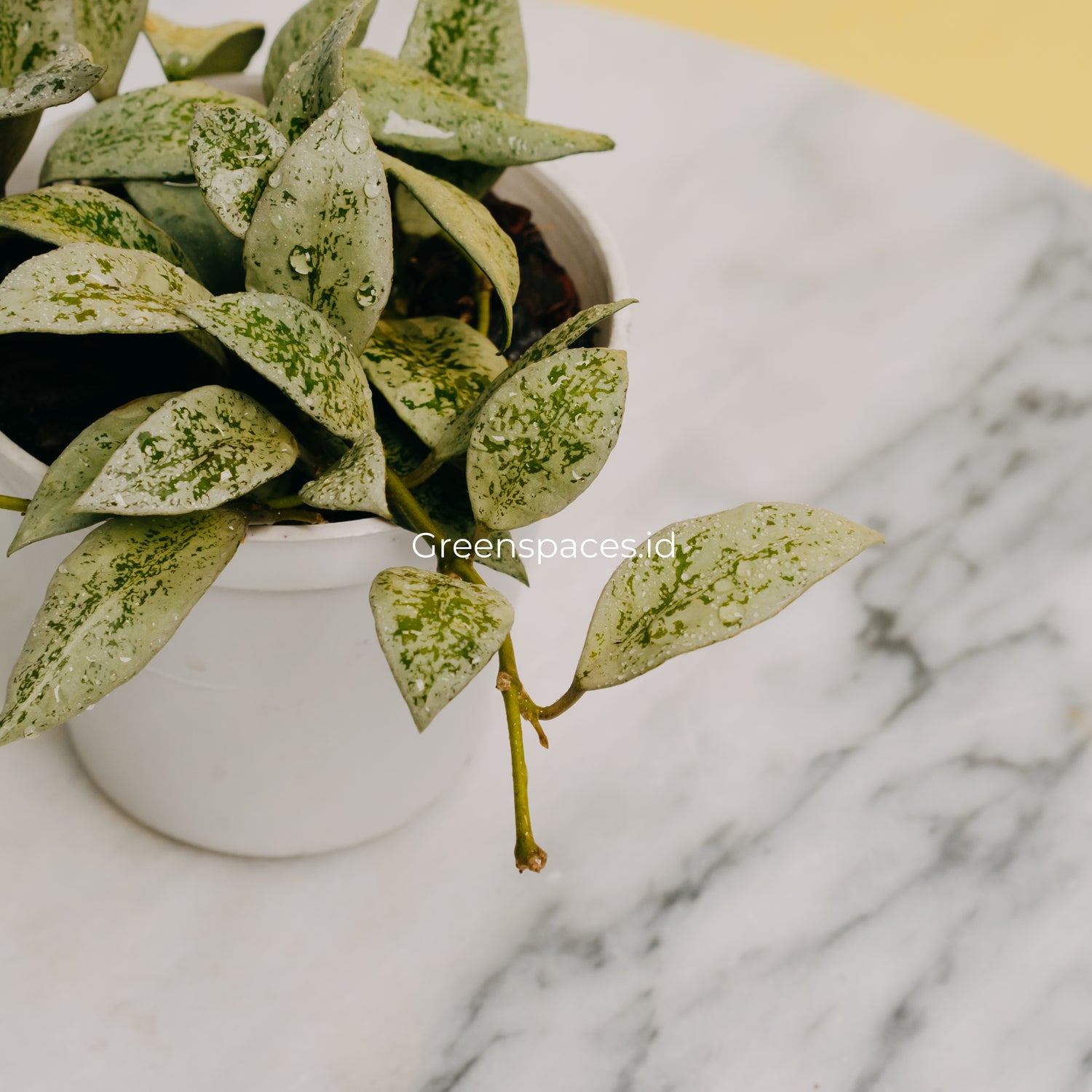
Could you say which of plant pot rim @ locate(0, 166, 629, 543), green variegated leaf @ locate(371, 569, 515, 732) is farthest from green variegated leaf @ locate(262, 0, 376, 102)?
green variegated leaf @ locate(371, 569, 515, 732)

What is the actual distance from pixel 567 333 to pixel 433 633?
0.31ft

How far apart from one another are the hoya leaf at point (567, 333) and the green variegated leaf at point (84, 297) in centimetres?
9

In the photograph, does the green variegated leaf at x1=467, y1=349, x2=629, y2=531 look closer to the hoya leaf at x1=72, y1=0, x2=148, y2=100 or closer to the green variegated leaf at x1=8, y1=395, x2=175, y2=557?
the green variegated leaf at x1=8, y1=395, x2=175, y2=557

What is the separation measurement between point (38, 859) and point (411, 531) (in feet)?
Result: 0.97

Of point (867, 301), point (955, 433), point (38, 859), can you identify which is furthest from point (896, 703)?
point (38, 859)

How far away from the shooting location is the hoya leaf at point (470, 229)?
1.17ft

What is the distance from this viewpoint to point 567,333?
35 cm

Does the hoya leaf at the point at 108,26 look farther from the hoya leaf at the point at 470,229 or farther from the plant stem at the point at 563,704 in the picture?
the plant stem at the point at 563,704

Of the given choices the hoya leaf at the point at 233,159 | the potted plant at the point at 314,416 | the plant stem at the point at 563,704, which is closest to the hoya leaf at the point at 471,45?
the potted plant at the point at 314,416

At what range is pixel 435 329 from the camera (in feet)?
1.40

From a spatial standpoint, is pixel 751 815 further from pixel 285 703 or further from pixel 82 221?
pixel 82 221

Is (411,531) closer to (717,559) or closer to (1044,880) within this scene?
(717,559)

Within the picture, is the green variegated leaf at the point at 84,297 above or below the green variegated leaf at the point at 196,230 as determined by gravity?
above

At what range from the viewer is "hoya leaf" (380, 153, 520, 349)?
36 centimetres
